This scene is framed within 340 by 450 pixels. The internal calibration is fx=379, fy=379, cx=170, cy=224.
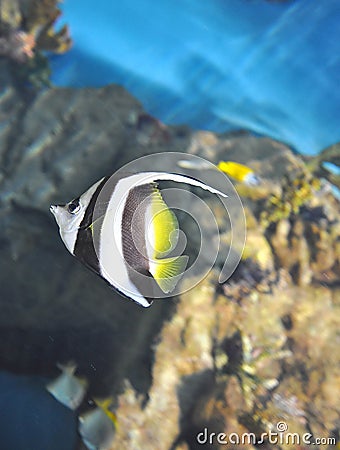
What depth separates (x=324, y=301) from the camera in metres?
3.34

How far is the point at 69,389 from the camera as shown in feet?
9.77

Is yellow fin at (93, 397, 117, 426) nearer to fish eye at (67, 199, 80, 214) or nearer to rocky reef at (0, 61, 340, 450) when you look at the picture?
rocky reef at (0, 61, 340, 450)

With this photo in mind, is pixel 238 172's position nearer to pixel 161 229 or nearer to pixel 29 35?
pixel 161 229

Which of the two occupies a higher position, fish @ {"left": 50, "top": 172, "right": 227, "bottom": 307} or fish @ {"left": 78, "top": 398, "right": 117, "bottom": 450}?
fish @ {"left": 50, "top": 172, "right": 227, "bottom": 307}

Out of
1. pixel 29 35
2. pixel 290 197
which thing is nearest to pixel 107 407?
pixel 290 197

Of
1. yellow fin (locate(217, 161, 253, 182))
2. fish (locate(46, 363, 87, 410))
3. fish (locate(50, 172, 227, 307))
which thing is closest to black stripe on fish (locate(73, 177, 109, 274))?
fish (locate(50, 172, 227, 307))

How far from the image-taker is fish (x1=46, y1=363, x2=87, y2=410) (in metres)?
2.95

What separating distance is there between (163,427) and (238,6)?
464 centimetres

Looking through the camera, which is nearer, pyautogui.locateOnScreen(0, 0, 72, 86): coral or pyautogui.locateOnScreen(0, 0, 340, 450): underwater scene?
pyautogui.locateOnScreen(0, 0, 340, 450): underwater scene

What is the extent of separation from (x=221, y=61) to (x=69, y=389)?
14.3ft

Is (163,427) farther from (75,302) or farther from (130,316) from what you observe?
(75,302)

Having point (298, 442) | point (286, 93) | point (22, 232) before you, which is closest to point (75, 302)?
point (22, 232)

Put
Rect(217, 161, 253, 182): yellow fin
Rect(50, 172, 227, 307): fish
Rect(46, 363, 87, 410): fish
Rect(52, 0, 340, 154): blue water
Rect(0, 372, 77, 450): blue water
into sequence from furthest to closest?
Rect(52, 0, 340, 154): blue water < Rect(217, 161, 253, 182): yellow fin < Rect(46, 363, 87, 410): fish < Rect(0, 372, 77, 450): blue water < Rect(50, 172, 227, 307): fish

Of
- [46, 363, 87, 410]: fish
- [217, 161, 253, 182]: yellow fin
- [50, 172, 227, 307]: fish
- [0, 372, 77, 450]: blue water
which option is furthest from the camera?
[217, 161, 253, 182]: yellow fin
